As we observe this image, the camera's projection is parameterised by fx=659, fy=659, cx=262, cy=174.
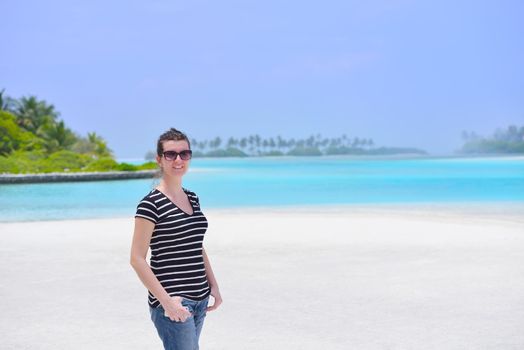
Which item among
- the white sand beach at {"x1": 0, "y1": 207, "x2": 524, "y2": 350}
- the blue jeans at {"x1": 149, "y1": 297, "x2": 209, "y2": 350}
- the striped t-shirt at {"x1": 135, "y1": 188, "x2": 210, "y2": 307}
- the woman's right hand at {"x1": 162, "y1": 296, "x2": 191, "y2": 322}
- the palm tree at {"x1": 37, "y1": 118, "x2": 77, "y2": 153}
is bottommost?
the white sand beach at {"x1": 0, "y1": 207, "x2": 524, "y2": 350}

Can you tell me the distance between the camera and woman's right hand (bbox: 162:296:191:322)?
2.94m

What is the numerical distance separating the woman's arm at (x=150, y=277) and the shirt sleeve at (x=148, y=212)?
0.02 m

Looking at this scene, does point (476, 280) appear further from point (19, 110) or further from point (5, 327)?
point (19, 110)

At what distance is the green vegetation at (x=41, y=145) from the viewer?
2042 inches

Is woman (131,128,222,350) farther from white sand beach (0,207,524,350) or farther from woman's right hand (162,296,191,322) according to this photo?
white sand beach (0,207,524,350)

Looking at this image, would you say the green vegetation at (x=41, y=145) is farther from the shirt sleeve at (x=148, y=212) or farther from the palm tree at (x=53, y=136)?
the shirt sleeve at (x=148, y=212)

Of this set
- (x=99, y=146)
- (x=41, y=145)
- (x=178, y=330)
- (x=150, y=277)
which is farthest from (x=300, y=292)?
(x=99, y=146)

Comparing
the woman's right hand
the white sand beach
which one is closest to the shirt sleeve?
the woman's right hand

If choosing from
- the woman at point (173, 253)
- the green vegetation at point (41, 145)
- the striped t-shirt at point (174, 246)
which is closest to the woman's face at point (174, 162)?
the woman at point (173, 253)

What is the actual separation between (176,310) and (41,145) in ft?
200

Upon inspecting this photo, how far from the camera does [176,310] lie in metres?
2.95

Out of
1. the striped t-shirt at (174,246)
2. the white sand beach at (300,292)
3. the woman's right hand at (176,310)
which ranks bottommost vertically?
the white sand beach at (300,292)

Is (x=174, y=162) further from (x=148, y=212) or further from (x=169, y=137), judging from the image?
(x=148, y=212)

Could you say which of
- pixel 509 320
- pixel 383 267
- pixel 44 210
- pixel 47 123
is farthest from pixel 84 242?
pixel 47 123
